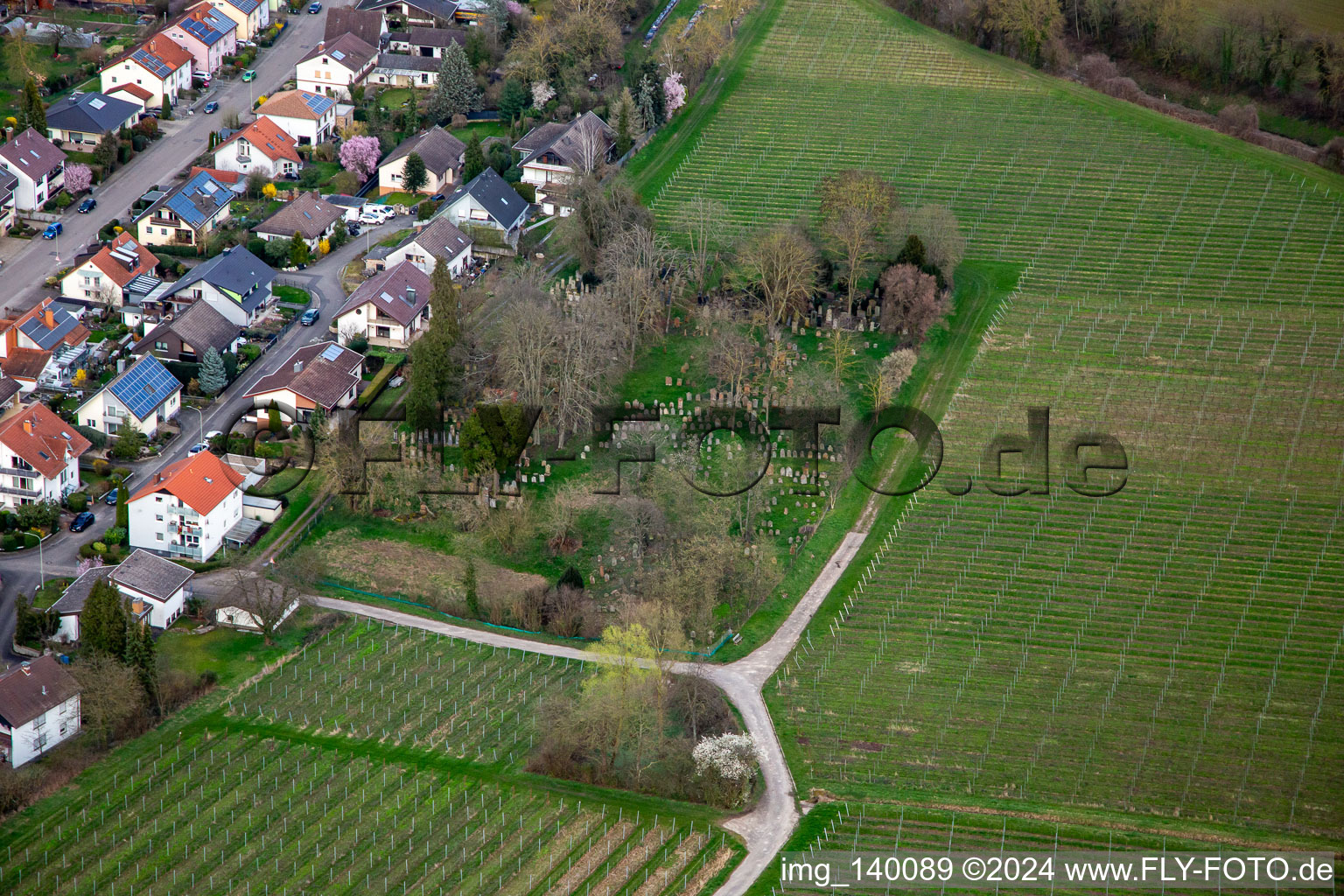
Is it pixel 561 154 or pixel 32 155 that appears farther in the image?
pixel 561 154

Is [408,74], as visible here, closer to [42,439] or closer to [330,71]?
[330,71]

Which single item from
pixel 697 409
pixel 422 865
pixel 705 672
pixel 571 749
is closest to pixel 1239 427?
pixel 697 409

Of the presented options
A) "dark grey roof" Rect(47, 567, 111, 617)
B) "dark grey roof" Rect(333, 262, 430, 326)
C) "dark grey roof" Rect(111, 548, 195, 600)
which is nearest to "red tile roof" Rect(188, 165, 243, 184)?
"dark grey roof" Rect(333, 262, 430, 326)

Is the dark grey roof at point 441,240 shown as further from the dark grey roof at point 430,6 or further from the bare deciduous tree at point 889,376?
the dark grey roof at point 430,6

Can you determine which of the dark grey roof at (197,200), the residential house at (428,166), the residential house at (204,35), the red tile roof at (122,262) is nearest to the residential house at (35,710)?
the red tile roof at (122,262)

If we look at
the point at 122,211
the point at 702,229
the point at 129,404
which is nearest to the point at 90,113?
the point at 122,211
